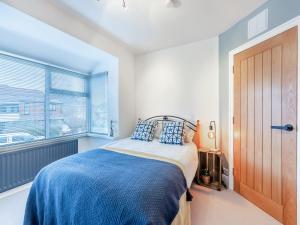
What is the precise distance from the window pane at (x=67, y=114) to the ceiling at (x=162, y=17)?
1589mm

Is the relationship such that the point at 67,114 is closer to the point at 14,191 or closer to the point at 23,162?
the point at 23,162

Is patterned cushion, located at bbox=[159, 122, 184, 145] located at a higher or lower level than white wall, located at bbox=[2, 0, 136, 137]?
lower

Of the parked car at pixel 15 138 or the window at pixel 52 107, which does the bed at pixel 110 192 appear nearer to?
the parked car at pixel 15 138

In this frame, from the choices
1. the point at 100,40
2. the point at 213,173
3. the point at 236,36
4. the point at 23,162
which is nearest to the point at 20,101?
the point at 23,162

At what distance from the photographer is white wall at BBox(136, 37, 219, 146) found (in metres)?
2.76

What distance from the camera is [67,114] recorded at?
321cm

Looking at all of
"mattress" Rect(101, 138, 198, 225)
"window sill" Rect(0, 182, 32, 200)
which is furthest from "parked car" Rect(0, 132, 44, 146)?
"mattress" Rect(101, 138, 198, 225)

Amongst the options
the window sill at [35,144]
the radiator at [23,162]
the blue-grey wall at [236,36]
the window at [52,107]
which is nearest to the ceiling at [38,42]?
the window at [52,107]

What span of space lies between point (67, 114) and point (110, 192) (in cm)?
255

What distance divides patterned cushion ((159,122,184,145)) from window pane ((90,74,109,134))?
1353mm

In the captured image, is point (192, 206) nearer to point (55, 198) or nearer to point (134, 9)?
point (55, 198)

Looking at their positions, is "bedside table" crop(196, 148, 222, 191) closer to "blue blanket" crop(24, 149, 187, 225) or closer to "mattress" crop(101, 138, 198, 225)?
"mattress" crop(101, 138, 198, 225)

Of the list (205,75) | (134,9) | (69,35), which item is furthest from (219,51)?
(69,35)

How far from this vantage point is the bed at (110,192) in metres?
1.07
